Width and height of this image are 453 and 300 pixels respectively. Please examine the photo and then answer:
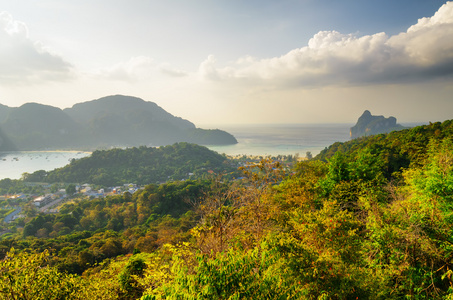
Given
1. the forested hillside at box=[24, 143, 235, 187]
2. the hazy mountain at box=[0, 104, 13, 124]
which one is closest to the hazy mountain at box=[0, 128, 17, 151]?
the hazy mountain at box=[0, 104, 13, 124]

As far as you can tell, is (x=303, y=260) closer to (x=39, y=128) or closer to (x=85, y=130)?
(x=39, y=128)

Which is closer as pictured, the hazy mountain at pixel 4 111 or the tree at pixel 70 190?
→ the tree at pixel 70 190

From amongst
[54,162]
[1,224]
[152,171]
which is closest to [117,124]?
[54,162]

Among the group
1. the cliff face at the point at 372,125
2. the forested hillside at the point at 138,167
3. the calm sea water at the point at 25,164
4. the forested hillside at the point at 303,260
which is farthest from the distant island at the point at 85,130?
the forested hillside at the point at 303,260

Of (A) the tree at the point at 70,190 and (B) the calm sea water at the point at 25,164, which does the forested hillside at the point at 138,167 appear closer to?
(A) the tree at the point at 70,190

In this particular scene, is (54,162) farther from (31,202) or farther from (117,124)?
(117,124)

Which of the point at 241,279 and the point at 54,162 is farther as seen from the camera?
the point at 54,162

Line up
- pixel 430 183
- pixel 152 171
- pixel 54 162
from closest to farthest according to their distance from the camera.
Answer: pixel 430 183
pixel 152 171
pixel 54 162
